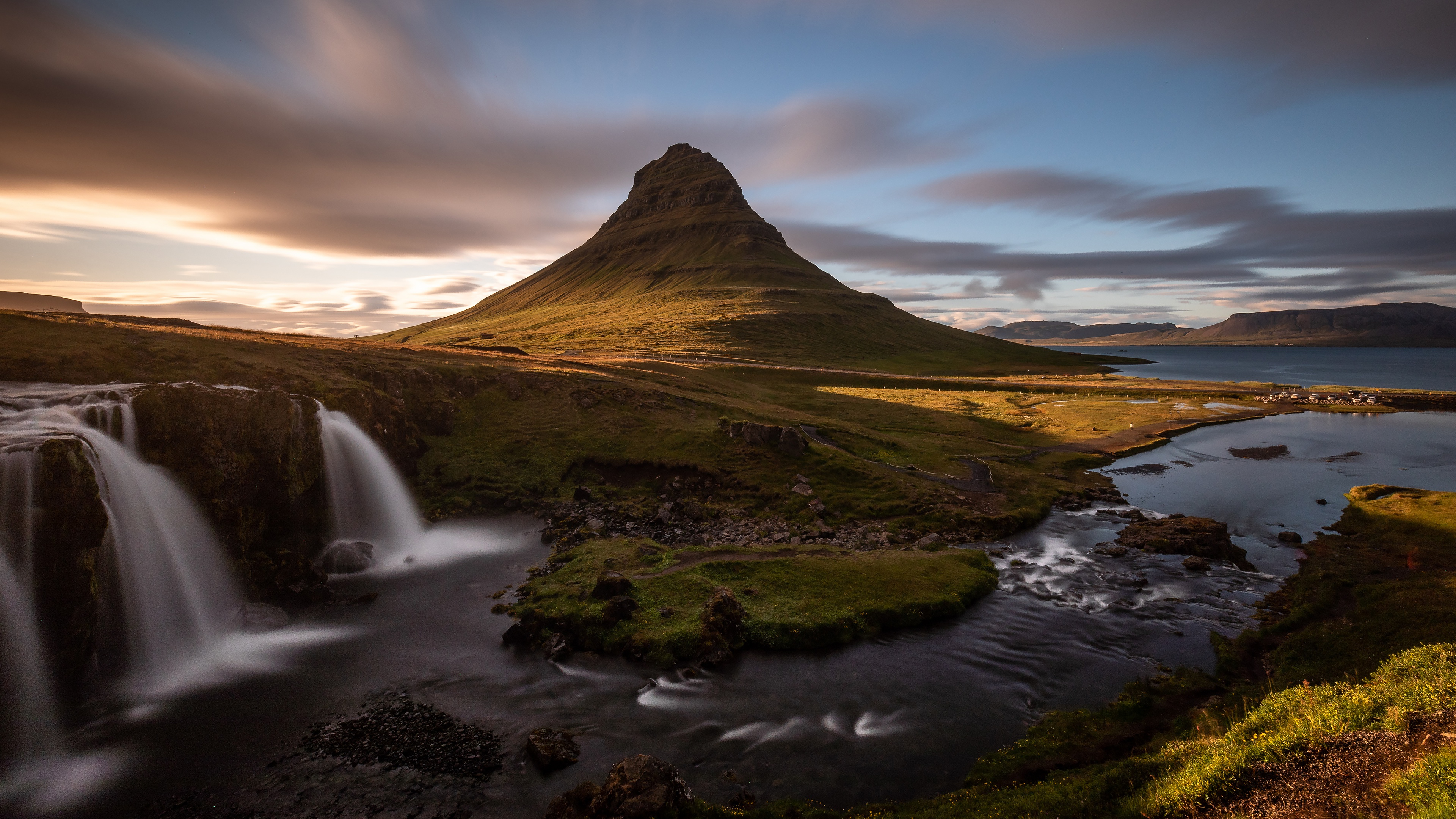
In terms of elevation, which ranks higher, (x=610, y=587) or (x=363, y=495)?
(x=363, y=495)

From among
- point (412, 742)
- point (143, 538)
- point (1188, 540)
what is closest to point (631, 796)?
point (412, 742)

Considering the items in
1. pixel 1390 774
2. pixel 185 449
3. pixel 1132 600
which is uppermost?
pixel 185 449

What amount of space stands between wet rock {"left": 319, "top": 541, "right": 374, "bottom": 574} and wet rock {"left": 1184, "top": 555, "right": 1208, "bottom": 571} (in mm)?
51400

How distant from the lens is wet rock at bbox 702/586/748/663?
27.2 m

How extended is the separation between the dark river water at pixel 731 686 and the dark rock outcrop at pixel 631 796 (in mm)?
1869

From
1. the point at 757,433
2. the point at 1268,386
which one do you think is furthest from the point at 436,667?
the point at 1268,386

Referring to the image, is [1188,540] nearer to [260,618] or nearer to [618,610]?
[618,610]

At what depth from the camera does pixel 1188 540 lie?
40375mm

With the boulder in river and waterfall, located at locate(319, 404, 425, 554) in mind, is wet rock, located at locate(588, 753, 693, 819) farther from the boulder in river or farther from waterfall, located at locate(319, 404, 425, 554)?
the boulder in river

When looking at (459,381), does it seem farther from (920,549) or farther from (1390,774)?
(1390,774)

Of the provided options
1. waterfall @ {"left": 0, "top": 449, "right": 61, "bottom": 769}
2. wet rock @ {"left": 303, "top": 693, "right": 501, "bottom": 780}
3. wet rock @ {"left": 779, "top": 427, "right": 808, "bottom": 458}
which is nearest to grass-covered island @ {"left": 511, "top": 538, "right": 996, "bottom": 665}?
wet rock @ {"left": 303, "top": 693, "right": 501, "bottom": 780}

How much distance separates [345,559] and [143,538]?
386 inches

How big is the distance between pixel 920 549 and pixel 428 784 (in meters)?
31.0

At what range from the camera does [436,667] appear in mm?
26625
